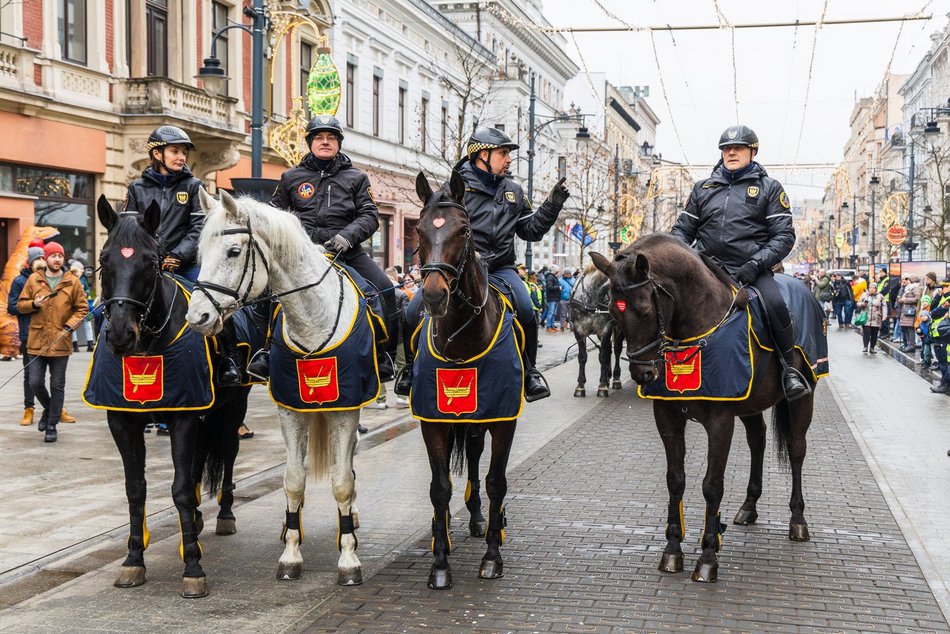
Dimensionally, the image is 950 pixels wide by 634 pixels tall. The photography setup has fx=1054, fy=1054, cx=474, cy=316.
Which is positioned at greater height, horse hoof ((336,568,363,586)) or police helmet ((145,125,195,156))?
police helmet ((145,125,195,156))

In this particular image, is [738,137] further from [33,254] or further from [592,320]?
[592,320]

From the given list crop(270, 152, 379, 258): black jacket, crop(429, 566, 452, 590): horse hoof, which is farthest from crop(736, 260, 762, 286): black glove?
crop(429, 566, 452, 590): horse hoof

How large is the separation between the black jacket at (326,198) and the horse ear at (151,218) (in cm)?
136

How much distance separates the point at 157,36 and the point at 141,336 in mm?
21406

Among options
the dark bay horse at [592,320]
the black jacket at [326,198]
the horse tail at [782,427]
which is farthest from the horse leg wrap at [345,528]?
the dark bay horse at [592,320]

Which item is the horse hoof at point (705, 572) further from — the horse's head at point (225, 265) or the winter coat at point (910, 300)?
the winter coat at point (910, 300)

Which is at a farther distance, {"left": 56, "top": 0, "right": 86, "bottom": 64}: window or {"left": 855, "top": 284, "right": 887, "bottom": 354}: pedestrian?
{"left": 855, "top": 284, "right": 887, "bottom": 354}: pedestrian

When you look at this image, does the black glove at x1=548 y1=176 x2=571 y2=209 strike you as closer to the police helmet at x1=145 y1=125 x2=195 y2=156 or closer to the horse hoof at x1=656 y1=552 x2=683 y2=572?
the horse hoof at x1=656 y1=552 x2=683 y2=572

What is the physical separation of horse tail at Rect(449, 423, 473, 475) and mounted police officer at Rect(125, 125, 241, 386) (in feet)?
4.91

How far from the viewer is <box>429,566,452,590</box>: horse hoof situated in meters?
6.22

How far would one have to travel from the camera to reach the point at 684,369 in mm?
6633

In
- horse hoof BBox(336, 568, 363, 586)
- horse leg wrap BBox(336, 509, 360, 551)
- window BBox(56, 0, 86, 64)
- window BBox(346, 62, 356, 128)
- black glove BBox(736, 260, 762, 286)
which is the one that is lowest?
horse hoof BBox(336, 568, 363, 586)

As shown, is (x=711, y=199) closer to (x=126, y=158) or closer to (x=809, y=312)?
(x=809, y=312)

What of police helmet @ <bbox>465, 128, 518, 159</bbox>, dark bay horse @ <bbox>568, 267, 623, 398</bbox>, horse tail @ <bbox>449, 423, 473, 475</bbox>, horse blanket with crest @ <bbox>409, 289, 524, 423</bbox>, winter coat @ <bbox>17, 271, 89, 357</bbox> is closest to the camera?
horse blanket with crest @ <bbox>409, 289, 524, 423</bbox>
